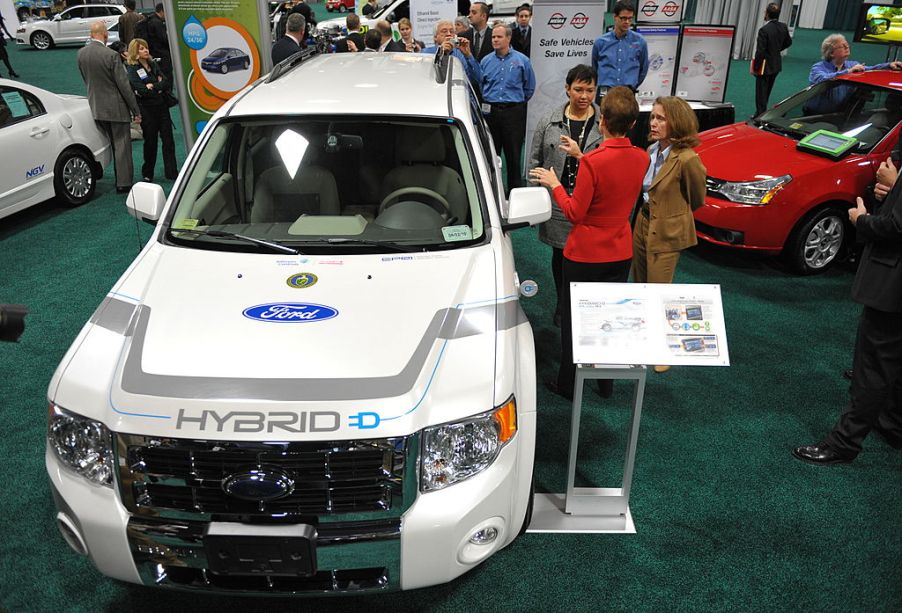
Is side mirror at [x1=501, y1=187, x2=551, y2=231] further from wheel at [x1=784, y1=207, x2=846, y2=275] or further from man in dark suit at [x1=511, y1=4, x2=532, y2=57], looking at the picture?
man in dark suit at [x1=511, y1=4, x2=532, y2=57]

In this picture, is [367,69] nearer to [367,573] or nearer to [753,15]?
[367,573]

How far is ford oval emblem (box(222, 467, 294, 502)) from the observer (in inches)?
90.7

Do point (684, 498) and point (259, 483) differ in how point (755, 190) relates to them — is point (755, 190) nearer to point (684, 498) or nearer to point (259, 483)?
point (684, 498)

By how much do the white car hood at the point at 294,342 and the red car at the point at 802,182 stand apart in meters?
3.56

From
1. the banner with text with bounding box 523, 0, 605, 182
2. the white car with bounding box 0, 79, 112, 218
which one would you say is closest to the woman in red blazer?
the banner with text with bounding box 523, 0, 605, 182

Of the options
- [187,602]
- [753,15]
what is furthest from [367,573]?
[753,15]

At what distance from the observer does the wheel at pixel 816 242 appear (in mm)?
5922

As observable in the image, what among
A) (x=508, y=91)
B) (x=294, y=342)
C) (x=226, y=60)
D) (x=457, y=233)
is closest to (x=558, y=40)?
(x=508, y=91)

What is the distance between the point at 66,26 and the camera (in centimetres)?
2088

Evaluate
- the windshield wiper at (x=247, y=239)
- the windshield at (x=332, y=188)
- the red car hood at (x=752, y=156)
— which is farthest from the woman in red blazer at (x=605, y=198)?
the red car hood at (x=752, y=156)

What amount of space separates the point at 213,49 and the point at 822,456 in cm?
581

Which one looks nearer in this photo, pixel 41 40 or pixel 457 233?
pixel 457 233

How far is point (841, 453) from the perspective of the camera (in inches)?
148

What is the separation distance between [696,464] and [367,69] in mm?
2942
